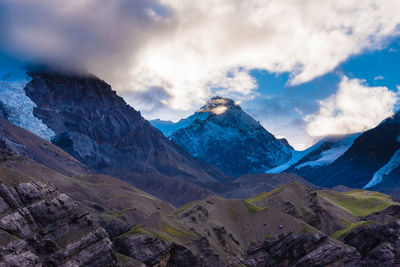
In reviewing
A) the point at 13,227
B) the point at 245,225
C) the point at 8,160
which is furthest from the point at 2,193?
the point at 8,160

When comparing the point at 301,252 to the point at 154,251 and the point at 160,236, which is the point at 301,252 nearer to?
the point at 160,236

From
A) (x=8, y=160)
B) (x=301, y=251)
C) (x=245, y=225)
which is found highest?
(x=8, y=160)

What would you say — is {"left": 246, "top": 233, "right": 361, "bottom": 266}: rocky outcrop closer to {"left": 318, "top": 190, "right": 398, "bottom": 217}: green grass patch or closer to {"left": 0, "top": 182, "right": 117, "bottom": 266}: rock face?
{"left": 318, "top": 190, "right": 398, "bottom": 217}: green grass patch

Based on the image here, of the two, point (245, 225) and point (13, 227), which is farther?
point (245, 225)

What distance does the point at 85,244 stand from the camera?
216ft

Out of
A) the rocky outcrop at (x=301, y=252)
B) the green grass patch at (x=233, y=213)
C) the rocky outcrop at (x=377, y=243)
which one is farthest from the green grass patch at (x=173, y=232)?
the rocky outcrop at (x=377, y=243)

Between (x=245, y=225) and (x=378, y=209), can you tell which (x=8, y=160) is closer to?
(x=245, y=225)

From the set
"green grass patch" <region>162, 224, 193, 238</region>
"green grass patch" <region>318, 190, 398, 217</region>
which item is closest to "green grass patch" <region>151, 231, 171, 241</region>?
"green grass patch" <region>162, 224, 193, 238</region>

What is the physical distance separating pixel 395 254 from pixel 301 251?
95.2ft

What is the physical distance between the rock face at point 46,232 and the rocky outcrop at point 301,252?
53587 mm

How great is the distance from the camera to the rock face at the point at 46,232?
55156mm

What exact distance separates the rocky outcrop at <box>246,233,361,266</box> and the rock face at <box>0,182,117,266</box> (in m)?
53.6

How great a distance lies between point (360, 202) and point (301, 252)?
74.1 meters

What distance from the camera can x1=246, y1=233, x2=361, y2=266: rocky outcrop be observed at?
106500 mm
